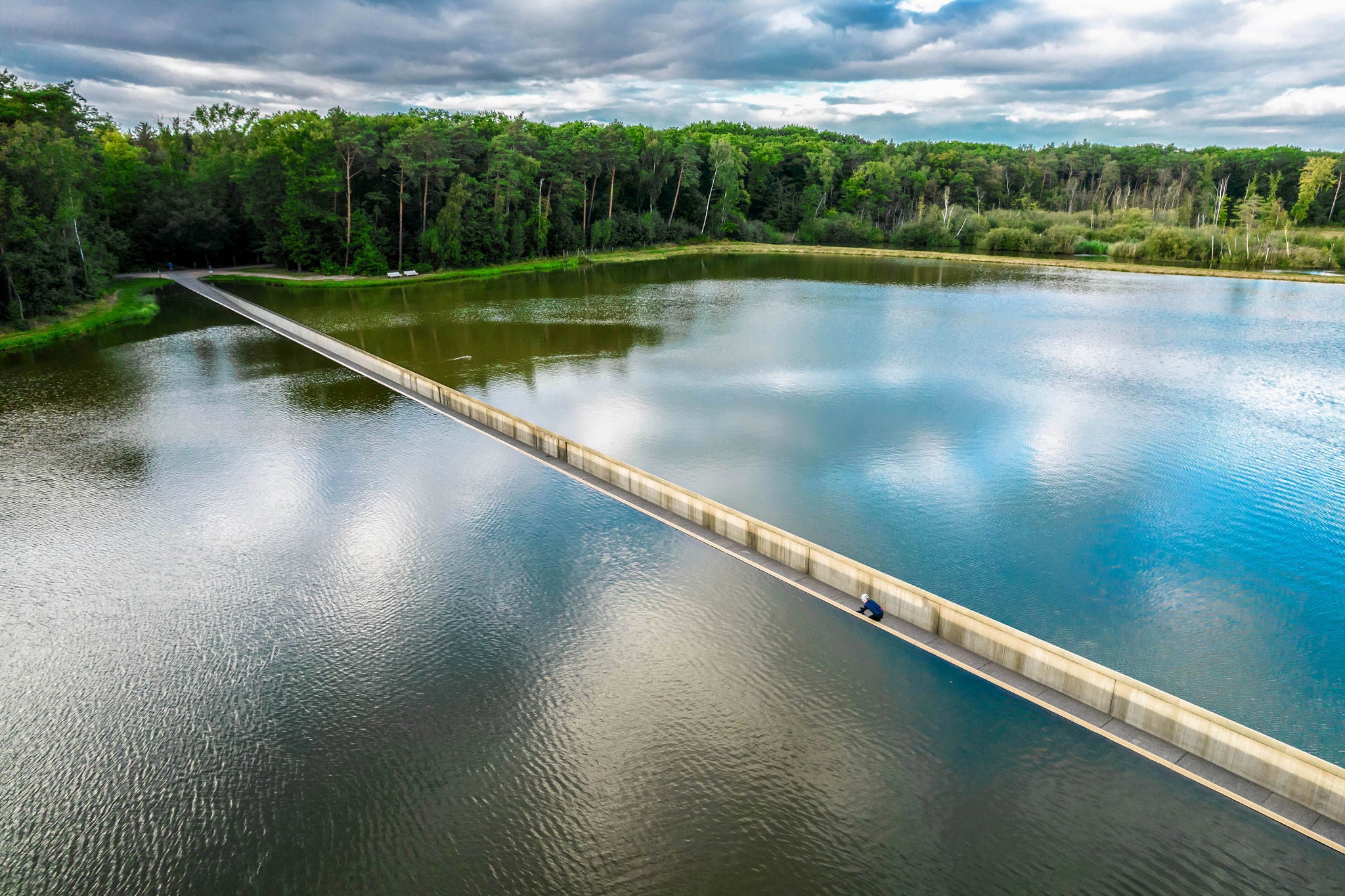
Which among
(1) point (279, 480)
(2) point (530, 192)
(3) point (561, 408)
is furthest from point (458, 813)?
(2) point (530, 192)

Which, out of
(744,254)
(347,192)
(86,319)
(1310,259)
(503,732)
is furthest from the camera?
(744,254)

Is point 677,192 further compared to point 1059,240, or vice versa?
point 677,192

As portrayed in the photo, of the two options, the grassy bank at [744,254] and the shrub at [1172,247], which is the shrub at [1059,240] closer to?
the grassy bank at [744,254]

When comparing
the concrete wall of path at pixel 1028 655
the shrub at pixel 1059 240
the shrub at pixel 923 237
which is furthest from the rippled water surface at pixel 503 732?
the shrub at pixel 923 237

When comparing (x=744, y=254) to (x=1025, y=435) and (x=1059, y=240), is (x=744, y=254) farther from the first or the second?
(x=1025, y=435)

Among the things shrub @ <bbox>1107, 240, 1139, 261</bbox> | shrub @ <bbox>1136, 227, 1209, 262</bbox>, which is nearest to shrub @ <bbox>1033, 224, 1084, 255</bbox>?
shrub @ <bbox>1107, 240, 1139, 261</bbox>

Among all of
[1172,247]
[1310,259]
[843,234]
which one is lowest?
[1310,259]

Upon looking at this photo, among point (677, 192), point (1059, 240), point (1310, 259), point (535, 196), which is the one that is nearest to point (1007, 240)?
point (1059, 240)

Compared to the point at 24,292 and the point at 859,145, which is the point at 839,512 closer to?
the point at 24,292
